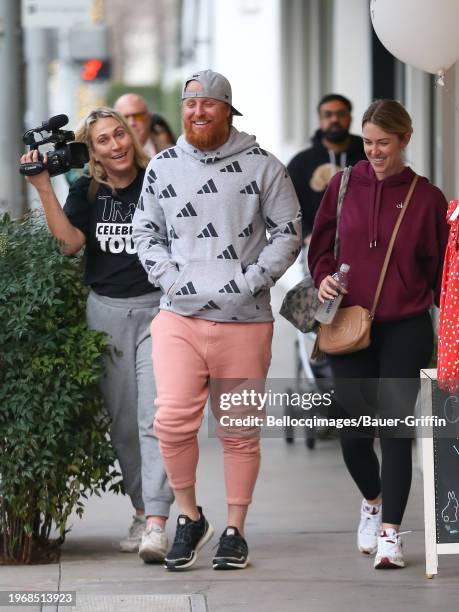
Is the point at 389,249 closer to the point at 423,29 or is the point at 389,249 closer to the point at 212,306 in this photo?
the point at 212,306

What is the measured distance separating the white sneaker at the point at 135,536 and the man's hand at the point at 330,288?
135 centimetres

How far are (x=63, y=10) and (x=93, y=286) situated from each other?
19.0 ft

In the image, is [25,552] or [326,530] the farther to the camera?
[326,530]

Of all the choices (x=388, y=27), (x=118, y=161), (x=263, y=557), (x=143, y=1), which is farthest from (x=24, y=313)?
(x=143, y=1)

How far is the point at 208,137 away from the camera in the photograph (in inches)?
228

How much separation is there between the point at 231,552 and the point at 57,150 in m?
1.80

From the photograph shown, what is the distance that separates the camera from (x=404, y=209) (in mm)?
5844

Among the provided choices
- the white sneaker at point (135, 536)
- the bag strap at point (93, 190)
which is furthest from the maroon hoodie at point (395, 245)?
the white sneaker at point (135, 536)

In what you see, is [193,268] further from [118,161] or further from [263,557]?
[263,557]

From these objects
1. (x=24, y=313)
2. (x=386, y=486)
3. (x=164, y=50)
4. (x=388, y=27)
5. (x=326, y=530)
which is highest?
(x=164, y=50)

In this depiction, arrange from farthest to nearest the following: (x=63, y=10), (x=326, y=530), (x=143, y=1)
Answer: (x=143, y=1) < (x=63, y=10) < (x=326, y=530)

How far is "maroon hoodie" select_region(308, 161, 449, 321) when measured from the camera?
583cm

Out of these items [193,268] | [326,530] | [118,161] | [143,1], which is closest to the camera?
[193,268]

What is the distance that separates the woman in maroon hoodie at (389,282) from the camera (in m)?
5.83
